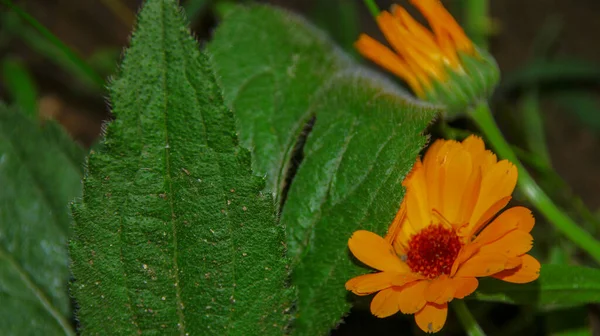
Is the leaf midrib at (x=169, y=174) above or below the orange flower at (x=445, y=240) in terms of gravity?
above

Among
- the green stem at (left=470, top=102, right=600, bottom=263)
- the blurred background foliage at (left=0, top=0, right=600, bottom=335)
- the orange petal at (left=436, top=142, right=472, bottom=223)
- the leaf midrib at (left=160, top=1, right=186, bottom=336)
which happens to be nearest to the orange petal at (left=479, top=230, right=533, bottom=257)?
the orange petal at (left=436, top=142, right=472, bottom=223)

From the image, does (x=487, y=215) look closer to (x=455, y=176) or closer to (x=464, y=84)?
(x=455, y=176)

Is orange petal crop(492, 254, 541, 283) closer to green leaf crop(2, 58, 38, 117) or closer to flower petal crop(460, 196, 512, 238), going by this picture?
flower petal crop(460, 196, 512, 238)

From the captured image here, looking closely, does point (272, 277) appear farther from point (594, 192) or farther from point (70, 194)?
point (594, 192)

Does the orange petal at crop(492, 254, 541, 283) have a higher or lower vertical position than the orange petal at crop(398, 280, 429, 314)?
lower

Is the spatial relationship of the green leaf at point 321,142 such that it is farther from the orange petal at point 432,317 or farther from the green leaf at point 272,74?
the orange petal at point 432,317

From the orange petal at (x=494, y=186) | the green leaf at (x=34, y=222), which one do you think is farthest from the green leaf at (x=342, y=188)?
the green leaf at (x=34, y=222)

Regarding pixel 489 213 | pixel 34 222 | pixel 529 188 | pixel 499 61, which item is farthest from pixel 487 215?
pixel 499 61

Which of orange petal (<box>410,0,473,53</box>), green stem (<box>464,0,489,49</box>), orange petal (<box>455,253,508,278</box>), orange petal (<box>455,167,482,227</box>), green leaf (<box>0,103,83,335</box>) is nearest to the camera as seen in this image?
orange petal (<box>455,253,508,278</box>)
